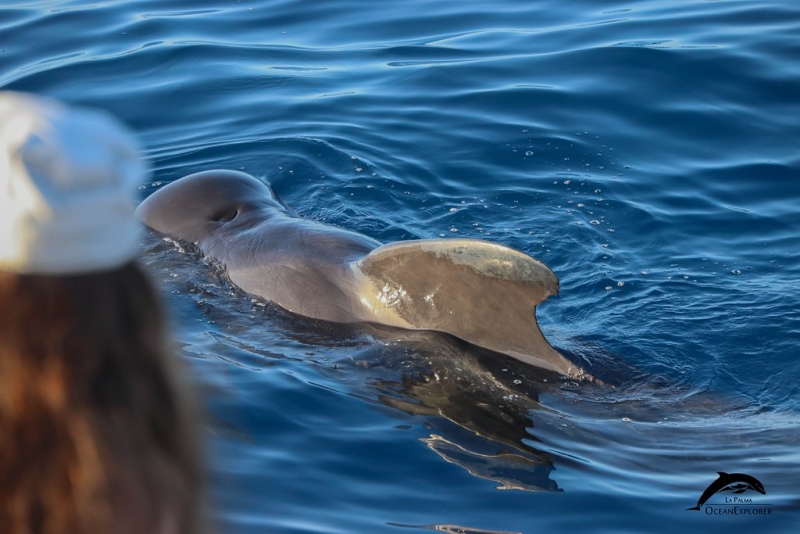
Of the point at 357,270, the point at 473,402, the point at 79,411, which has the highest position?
the point at 79,411

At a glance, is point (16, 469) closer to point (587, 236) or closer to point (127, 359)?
point (127, 359)

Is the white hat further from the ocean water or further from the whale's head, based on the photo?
the whale's head

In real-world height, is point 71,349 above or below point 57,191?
below

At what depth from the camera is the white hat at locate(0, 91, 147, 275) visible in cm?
136

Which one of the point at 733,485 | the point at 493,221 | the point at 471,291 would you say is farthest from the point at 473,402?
the point at 493,221

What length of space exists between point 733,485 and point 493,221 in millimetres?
3736

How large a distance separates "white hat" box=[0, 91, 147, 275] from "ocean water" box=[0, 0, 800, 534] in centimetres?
48

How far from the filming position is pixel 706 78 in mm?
10508

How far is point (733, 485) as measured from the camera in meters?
4.70

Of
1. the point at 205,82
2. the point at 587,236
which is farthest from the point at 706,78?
the point at 205,82

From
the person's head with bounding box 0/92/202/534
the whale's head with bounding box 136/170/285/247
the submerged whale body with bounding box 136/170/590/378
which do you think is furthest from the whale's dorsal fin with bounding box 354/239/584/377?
the person's head with bounding box 0/92/202/534

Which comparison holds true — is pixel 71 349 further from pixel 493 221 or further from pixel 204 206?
pixel 493 221

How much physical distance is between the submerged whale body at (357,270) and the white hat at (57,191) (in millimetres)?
3741

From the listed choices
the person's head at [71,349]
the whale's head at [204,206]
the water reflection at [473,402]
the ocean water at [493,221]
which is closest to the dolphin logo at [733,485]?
the ocean water at [493,221]
